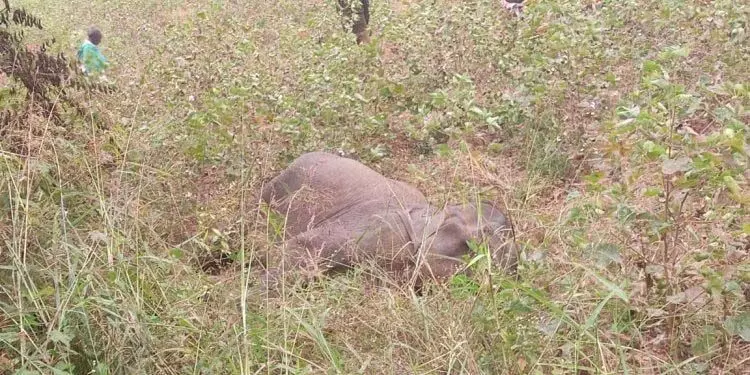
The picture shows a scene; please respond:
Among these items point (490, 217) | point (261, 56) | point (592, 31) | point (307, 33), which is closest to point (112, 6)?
point (307, 33)

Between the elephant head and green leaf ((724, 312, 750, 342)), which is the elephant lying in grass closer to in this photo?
the elephant head

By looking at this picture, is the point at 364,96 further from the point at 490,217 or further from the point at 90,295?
the point at 90,295

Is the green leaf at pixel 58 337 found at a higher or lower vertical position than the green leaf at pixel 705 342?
higher

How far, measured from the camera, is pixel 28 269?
2613 mm

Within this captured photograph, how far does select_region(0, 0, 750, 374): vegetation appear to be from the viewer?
2.45 metres

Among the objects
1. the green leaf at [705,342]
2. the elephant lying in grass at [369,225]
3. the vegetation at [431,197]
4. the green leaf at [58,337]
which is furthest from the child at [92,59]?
the green leaf at [705,342]

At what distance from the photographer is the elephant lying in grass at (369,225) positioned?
3328 mm

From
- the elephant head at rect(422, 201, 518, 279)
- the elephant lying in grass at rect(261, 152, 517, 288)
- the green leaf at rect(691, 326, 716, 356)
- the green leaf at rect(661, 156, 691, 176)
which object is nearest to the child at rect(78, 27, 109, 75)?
the elephant lying in grass at rect(261, 152, 517, 288)

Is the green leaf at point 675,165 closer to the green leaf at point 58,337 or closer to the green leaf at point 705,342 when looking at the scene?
the green leaf at point 705,342

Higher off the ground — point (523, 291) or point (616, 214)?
point (616, 214)

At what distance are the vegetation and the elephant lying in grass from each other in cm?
13

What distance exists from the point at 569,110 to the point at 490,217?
1317mm

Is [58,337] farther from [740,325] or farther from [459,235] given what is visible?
[740,325]

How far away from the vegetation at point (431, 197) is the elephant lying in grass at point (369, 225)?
0.13 m
